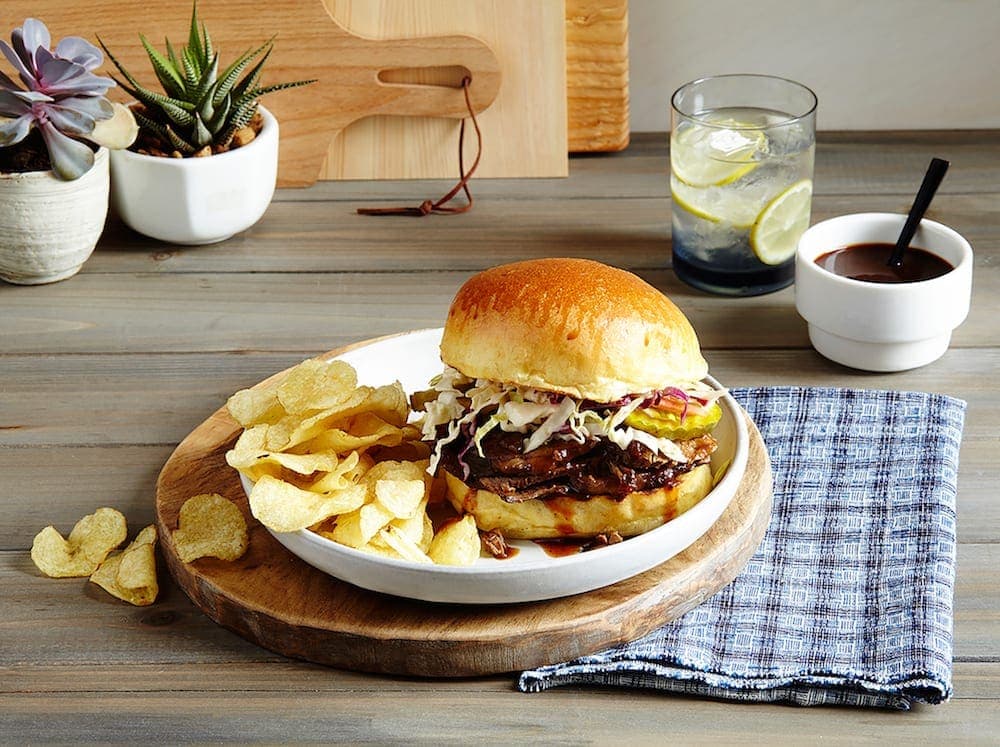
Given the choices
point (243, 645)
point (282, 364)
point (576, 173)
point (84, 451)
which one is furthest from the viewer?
point (576, 173)

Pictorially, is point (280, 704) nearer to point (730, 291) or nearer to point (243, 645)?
point (243, 645)

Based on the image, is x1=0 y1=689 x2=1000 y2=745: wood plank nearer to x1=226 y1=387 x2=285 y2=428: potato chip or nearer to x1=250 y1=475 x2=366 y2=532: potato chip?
x1=250 y1=475 x2=366 y2=532: potato chip

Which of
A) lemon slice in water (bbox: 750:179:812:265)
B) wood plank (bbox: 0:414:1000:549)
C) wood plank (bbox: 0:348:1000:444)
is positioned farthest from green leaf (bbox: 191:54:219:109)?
lemon slice in water (bbox: 750:179:812:265)

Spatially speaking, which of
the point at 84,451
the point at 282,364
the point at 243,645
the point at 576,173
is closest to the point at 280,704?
the point at 243,645

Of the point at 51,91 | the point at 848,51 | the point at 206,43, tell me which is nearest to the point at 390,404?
the point at 51,91

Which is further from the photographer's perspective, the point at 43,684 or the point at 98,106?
the point at 98,106
